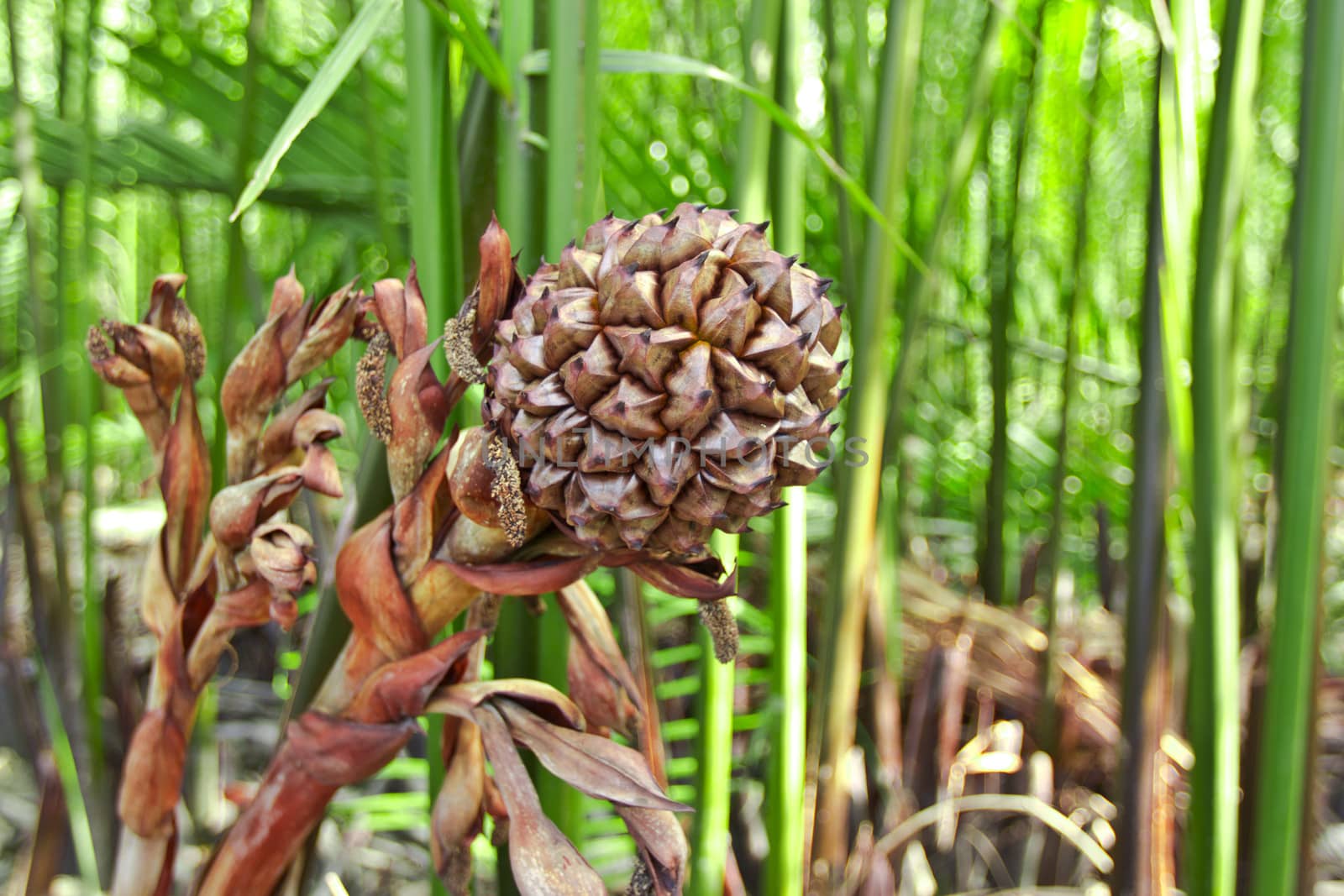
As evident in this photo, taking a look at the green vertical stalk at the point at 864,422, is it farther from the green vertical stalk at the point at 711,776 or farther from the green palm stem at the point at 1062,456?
the green palm stem at the point at 1062,456

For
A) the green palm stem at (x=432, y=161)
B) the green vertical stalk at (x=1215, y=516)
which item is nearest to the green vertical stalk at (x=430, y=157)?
the green palm stem at (x=432, y=161)

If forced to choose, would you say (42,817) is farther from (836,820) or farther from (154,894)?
(836,820)

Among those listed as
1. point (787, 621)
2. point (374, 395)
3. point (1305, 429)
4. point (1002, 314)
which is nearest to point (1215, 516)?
point (1305, 429)

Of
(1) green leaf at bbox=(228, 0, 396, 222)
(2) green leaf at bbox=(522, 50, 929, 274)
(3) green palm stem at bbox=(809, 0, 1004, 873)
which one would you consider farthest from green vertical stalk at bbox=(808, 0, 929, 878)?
(1) green leaf at bbox=(228, 0, 396, 222)

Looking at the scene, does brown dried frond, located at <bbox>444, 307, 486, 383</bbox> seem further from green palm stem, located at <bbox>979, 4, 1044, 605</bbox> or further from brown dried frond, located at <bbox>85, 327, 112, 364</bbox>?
green palm stem, located at <bbox>979, 4, 1044, 605</bbox>

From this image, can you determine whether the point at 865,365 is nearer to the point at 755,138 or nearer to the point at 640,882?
the point at 755,138

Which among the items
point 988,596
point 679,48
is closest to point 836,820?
point 988,596
